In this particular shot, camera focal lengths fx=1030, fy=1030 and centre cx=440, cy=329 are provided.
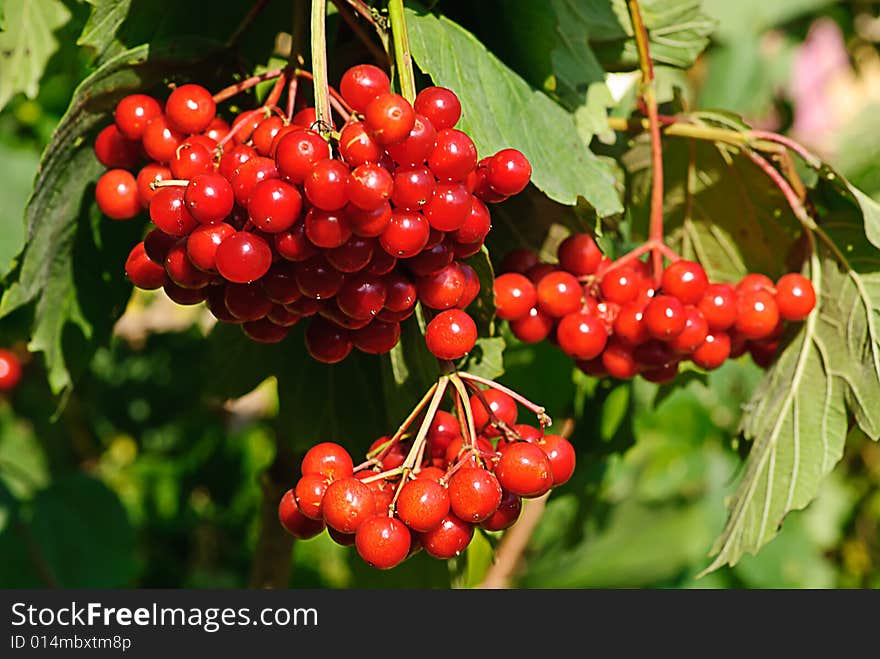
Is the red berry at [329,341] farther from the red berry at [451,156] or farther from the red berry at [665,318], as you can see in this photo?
the red berry at [665,318]

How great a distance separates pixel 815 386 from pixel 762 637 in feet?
1.09

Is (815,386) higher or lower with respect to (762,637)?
higher

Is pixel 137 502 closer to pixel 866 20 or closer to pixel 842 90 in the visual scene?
pixel 866 20

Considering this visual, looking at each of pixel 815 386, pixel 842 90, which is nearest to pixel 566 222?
pixel 815 386

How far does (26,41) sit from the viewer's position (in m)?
1.00

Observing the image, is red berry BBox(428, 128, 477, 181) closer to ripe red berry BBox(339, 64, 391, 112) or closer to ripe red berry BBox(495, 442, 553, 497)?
ripe red berry BBox(339, 64, 391, 112)

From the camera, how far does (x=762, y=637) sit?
111 cm

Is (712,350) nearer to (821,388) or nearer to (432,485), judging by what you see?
(821,388)

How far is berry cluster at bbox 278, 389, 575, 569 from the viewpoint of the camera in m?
0.63

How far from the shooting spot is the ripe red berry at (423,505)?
2.06 feet

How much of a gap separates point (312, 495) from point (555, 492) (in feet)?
1.71

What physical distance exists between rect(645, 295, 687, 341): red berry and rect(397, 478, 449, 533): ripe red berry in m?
0.26

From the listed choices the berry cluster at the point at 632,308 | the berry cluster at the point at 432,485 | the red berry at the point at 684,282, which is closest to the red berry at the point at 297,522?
the berry cluster at the point at 432,485

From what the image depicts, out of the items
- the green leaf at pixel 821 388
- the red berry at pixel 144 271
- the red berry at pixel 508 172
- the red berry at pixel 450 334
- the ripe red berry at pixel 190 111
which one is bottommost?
the green leaf at pixel 821 388
